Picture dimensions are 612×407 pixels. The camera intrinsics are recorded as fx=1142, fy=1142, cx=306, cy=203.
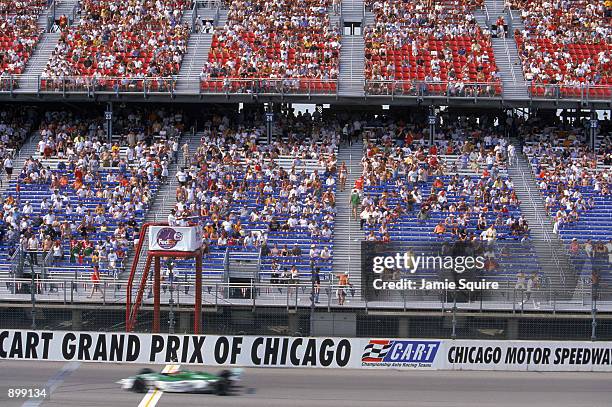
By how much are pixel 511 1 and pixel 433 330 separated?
24.8m

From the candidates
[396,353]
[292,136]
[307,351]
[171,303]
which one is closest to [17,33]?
[292,136]

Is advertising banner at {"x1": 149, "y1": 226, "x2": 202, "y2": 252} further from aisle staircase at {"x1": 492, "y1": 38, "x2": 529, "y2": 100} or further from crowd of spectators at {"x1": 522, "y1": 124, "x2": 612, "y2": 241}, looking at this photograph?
aisle staircase at {"x1": 492, "y1": 38, "x2": 529, "y2": 100}

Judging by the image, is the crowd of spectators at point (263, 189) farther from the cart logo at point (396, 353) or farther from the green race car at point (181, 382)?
the green race car at point (181, 382)

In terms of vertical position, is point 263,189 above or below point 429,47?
below

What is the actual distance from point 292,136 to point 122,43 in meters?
8.79

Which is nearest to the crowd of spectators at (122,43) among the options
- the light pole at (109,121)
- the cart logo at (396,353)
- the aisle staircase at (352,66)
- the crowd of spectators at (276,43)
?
the light pole at (109,121)

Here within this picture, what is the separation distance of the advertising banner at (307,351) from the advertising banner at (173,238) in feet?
7.71

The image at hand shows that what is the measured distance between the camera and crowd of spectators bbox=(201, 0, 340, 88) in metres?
46.4

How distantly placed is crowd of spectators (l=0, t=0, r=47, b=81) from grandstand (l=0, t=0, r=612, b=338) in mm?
113

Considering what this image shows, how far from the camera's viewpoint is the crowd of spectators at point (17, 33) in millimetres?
47969

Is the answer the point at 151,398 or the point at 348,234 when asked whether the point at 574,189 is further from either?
the point at 151,398

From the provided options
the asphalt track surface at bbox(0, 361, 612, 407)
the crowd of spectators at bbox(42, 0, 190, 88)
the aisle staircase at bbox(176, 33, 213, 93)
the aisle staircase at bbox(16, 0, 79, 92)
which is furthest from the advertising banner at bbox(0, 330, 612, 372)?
the aisle staircase at bbox(16, 0, 79, 92)

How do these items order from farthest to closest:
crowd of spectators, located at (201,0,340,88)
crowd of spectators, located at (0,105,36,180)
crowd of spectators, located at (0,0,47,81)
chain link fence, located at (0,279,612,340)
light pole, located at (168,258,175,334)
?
crowd of spectators, located at (0,0,47,81)
crowd of spectators, located at (201,0,340,88)
crowd of spectators, located at (0,105,36,180)
light pole, located at (168,258,175,334)
chain link fence, located at (0,279,612,340)

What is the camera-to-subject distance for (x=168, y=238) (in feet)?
98.5
